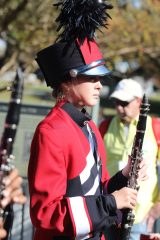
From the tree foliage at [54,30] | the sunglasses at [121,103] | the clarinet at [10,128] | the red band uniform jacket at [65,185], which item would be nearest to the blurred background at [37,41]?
the tree foliage at [54,30]

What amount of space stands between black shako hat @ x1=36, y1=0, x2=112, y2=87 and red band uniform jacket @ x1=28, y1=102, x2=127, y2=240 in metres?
0.20

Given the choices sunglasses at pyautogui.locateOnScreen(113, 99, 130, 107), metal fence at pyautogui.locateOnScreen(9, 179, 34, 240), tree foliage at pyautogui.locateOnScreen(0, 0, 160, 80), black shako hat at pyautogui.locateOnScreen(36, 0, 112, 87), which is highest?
tree foliage at pyautogui.locateOnScreen(0, 0, 160, 80)

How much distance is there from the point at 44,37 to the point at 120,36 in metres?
3.18

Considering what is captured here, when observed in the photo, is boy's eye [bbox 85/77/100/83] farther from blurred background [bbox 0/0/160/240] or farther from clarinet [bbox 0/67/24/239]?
clarinet [bbox 0/67/24/239]

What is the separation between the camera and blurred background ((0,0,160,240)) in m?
6.60

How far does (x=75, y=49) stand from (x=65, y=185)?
2.33ft

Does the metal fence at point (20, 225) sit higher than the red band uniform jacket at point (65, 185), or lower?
lower

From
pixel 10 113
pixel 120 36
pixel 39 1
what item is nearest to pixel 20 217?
pixel 10 113

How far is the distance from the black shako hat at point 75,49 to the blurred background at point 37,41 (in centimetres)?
58

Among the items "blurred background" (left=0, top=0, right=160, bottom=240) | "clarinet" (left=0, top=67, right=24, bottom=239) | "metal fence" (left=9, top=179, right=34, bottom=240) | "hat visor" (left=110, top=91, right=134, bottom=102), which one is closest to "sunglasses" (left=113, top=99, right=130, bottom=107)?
"hat visor" (left=110, top=91, right=134, bottom=102)

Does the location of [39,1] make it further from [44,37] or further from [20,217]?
[20,217]

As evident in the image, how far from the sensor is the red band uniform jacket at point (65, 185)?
3.16 m

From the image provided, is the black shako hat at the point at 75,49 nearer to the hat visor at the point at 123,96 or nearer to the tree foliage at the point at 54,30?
the hat visor at the point at 123,96

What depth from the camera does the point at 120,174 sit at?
3752 mm
